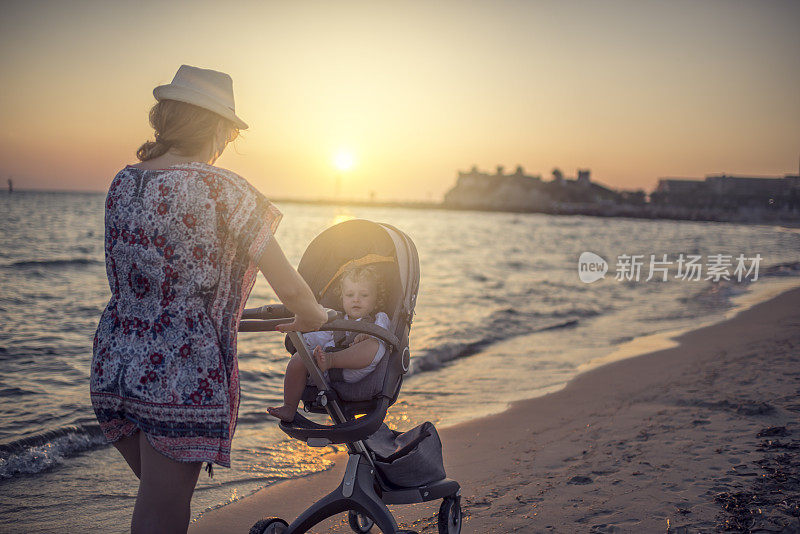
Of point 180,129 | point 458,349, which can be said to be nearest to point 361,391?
point 180,129

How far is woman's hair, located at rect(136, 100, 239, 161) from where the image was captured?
1.89 meters

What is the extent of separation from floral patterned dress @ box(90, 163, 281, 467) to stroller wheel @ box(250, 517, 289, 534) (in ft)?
3.75

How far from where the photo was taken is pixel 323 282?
3271 mm

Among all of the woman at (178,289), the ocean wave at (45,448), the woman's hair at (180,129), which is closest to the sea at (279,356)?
the ocean wave at (45,448)

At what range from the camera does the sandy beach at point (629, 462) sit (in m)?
3.34

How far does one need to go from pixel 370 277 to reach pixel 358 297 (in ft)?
0.40

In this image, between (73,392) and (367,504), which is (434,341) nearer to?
(73,392)

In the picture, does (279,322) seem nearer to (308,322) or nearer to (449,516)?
(308,322)

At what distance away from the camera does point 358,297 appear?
120 inches

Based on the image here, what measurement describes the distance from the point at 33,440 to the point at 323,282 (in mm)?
3810

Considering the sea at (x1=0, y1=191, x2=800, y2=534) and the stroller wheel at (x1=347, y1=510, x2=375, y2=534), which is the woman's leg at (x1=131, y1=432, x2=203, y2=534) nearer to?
the stroller wheel at (x1=347, y1=510, x2=375, y2=534)

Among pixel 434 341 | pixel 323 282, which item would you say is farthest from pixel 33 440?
pixel 434 341

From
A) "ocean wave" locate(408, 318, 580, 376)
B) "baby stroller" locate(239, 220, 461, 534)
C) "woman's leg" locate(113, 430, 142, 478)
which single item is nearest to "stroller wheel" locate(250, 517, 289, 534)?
"baby stroller" locate(239, 220, 461, 534)

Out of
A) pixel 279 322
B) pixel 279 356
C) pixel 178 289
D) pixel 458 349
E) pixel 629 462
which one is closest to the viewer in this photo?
pixel 178 289
